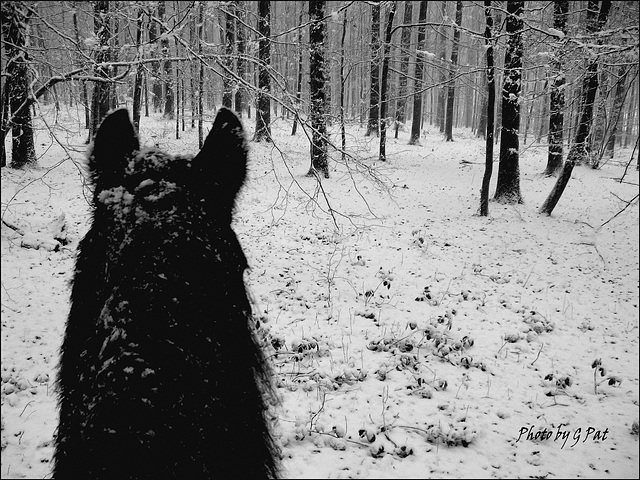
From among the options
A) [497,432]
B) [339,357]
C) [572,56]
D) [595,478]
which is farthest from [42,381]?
[572,56]

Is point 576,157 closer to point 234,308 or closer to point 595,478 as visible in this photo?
point 595,478

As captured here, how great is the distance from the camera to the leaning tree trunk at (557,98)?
5.20 meters

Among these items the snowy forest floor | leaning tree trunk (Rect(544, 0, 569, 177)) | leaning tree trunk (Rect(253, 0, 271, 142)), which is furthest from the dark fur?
leaning tree trunk (Rect(544, 0, 569, 177))

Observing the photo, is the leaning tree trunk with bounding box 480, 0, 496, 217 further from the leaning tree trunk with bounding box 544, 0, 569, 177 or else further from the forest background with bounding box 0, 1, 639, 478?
the leaning tree trunk with bounding box 544, 0, 569, 177

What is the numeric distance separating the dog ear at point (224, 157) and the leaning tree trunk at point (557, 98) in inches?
169

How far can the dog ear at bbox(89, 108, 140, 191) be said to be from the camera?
1.15 m

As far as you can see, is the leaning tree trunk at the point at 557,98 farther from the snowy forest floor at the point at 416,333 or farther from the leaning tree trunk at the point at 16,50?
the leaning tree trunk at the point at 16,50

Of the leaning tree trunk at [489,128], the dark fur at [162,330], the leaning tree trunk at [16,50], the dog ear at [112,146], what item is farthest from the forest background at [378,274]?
the dog ear at [112,146]

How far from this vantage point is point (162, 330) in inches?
35.3

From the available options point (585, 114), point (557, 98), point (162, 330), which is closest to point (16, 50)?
point (162, 330)

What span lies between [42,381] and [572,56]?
23.8 feet

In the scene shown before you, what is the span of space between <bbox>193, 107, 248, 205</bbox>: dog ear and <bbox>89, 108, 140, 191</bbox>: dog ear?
0.23 metres

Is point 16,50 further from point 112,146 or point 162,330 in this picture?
point 162,330

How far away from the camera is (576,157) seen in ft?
26.1
